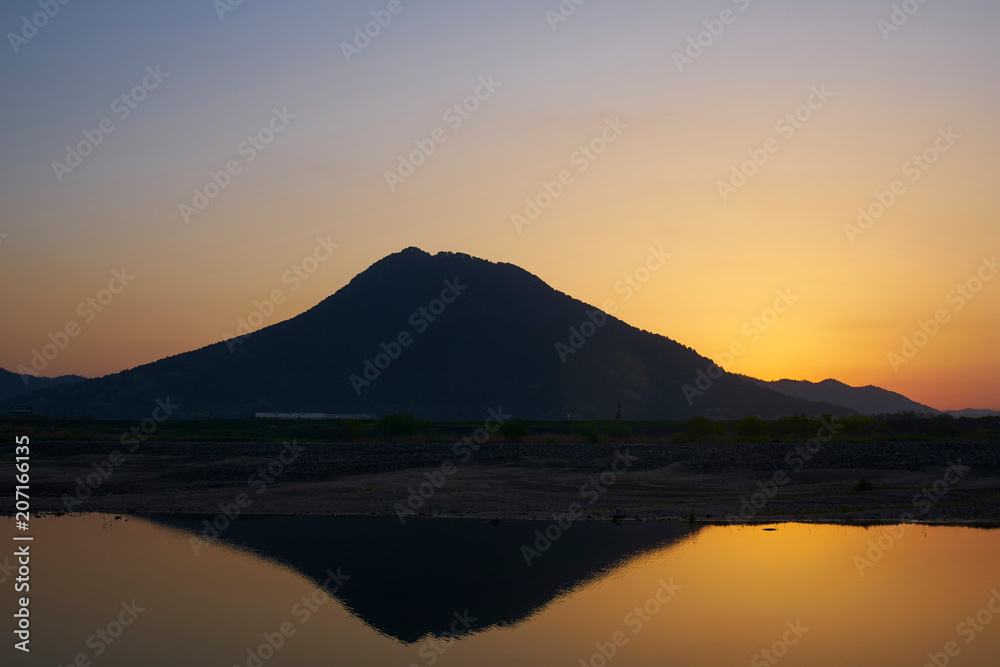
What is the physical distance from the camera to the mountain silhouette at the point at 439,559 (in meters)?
21.3

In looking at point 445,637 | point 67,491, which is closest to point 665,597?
point 445,637

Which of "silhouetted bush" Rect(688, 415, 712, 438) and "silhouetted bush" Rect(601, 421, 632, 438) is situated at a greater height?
"silhouetted bush" Rect(688, 415, 712, 438)

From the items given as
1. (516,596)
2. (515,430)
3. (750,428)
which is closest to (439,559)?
(516,596)

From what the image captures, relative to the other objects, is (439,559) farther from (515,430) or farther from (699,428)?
(699,428)

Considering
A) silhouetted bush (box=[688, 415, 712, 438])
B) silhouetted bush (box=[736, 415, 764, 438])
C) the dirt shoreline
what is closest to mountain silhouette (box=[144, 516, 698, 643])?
the dirt shoreline

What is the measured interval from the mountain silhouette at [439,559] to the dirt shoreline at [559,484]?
293 centimetres

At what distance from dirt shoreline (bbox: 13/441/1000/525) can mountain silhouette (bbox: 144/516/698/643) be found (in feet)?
9.62

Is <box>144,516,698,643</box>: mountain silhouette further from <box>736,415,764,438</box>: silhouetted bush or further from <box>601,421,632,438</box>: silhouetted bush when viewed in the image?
<box>601,421,632,438</box>: silhouetted bush

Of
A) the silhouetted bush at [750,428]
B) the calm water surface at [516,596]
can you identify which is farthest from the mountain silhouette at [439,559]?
the silhouetted bush at [750,428]

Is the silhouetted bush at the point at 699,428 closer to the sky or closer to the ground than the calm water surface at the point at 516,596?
closer to the ground

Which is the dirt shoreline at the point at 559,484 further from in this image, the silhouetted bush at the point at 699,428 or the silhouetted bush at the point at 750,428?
the silhouetted bush at the point at 750,428

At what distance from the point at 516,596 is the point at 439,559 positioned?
5.22 meters

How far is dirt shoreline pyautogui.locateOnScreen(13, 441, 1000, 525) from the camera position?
37.1m

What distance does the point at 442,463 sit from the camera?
59.6 m
